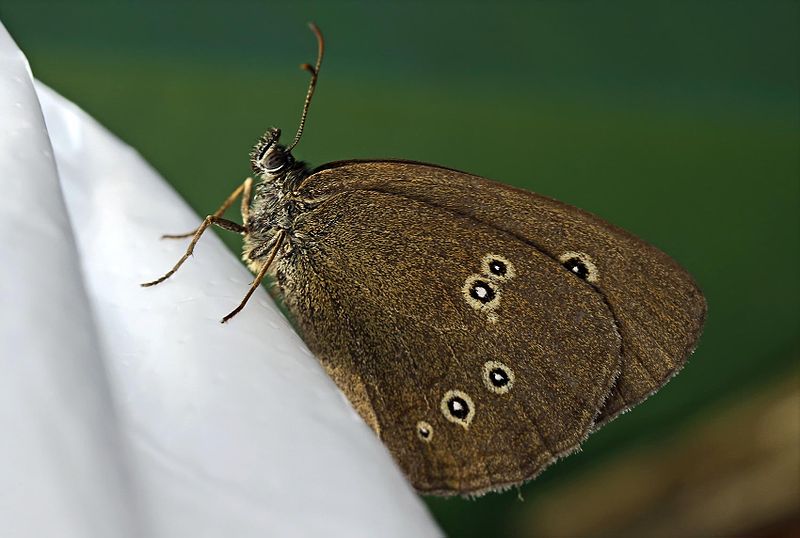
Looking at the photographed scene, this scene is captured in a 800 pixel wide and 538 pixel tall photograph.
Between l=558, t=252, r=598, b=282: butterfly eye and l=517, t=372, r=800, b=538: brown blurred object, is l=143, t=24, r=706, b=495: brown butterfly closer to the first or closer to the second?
l=558, t=252, r=598, b=282: butterfly eye

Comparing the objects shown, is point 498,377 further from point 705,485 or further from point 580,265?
point 705,485

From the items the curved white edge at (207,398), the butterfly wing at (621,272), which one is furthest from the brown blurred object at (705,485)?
the curved white edge at (207,398)

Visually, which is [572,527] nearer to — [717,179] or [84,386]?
[717,179]

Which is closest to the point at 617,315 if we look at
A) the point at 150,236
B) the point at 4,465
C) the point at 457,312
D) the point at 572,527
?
the point at 457,312

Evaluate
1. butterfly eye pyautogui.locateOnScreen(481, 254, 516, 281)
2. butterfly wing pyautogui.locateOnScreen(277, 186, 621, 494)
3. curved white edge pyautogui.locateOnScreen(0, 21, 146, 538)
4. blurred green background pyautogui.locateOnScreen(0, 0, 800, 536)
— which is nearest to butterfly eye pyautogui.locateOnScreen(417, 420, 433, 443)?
butterfly wing pyautogui.locateOnScreen(277, 186, 621, 494)

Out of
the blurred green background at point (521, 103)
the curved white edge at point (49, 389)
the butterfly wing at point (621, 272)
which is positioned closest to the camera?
the curved white edge at point (49, 389)

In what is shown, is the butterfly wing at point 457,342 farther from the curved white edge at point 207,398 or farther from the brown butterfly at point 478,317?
the curved white edge at point 207,398
